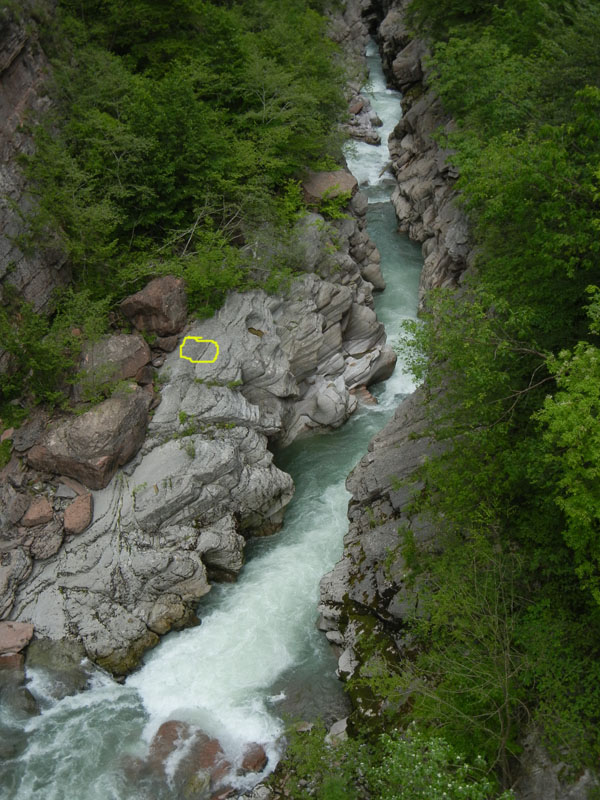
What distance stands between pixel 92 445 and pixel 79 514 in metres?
1.82

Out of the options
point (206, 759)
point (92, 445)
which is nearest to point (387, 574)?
point (206, 759)

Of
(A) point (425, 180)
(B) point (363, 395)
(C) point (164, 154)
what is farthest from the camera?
(A) point (425, 180)

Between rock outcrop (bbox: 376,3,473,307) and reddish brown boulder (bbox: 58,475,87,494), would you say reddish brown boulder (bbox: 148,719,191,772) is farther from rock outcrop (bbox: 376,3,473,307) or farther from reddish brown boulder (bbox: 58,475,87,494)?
rock outcrop (bbox: 376,3,473,307)

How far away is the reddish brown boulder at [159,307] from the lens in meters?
18.6

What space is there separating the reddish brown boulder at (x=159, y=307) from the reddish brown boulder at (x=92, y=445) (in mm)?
3153

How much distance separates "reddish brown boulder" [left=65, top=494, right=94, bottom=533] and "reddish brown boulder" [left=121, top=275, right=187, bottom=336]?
18.8 feet

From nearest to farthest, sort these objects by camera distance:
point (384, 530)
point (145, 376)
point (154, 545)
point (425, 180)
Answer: point (384, 530), point (154, 545), point (145, 376), point (425, 180)

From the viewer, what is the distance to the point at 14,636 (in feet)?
47.0

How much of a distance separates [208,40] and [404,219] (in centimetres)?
1198

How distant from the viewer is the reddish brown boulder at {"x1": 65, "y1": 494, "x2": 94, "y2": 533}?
15.7 metres

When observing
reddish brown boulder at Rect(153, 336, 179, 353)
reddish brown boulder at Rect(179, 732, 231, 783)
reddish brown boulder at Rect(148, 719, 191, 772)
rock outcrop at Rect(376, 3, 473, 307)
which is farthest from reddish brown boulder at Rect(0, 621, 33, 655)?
rock outcrop at Rect(376, 3, 473, 307)

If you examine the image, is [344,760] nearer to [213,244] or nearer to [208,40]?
[213,244]

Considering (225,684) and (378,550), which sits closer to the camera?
(225,684)

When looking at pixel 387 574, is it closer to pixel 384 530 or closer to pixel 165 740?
pixel 384 530
